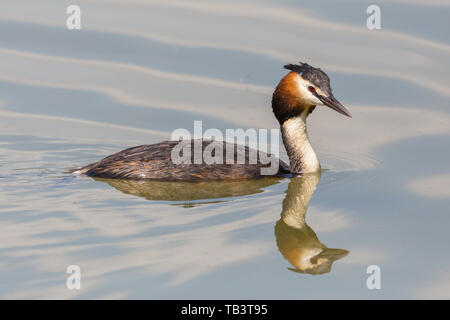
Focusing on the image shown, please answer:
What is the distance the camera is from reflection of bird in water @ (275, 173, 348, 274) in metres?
7.77

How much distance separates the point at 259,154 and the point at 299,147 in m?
0.54

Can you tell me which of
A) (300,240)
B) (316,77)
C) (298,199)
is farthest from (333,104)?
(300,240)

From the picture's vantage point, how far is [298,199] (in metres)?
9.78

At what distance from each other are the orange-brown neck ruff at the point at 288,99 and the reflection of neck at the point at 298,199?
828mm

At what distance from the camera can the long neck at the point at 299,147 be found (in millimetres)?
10852

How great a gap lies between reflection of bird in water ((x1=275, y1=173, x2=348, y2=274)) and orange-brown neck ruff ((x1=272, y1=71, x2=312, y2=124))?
1174 mm

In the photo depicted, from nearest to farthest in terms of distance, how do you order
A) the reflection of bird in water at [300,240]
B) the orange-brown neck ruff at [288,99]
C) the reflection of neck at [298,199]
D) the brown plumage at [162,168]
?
the reflection of bird in water at [300,240], the reflection of neck at [298,199], the brown plumage at [162,168], the orange-brown neck ruff at [288,99]

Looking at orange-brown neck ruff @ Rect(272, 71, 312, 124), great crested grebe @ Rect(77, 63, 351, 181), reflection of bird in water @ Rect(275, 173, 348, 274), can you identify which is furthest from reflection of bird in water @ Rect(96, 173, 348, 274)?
orange-brown neck ruff @ Rect(272, 71, 312, 124)

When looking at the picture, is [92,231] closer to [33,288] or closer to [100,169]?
[33,288]

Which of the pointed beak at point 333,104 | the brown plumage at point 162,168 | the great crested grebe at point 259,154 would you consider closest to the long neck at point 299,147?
the great crested grebe at point 259,154

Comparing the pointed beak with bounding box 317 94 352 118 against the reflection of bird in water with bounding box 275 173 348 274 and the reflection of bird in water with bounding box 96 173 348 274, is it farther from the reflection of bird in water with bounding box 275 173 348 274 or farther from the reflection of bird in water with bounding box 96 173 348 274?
the reflection of bird in water with bounding box 275 173 348 274

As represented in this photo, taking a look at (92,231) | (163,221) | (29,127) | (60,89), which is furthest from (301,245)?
(60,89)

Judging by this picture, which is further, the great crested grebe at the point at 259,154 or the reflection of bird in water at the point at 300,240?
the great crested grebe at the point at 259,154

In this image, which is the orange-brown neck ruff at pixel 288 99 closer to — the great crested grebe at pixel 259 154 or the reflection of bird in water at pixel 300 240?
the great crested grebe at pixel 259 154
